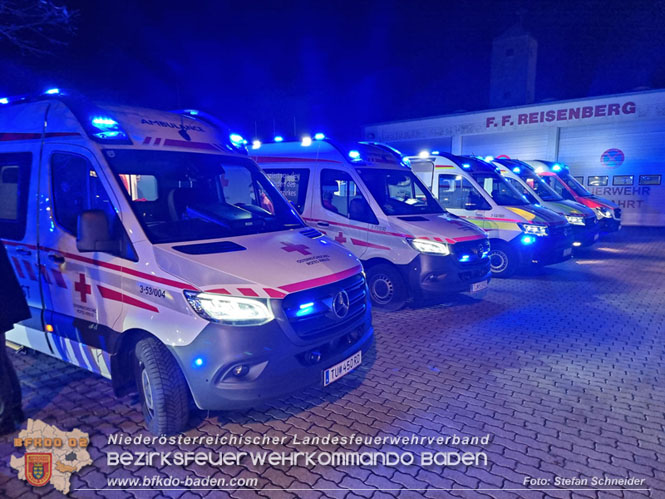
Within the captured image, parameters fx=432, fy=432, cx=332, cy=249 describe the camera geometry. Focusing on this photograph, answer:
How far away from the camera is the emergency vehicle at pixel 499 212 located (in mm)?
8375

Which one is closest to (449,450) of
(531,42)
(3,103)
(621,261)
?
(3,103)

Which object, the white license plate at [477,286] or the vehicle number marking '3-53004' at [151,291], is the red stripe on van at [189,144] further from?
the white license plate at [477,286]

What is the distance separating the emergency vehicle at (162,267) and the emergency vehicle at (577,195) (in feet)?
35.3

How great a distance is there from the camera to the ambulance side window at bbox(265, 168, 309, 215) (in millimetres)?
6801

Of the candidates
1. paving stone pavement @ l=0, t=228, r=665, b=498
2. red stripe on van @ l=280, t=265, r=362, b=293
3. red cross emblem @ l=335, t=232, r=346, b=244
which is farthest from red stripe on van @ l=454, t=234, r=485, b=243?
red stripe on van @ l=280, t=265, r=362, b=293

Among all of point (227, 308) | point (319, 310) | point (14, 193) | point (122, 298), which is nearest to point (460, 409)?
point (319, 310)

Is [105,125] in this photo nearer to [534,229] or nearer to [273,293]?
[273,293]

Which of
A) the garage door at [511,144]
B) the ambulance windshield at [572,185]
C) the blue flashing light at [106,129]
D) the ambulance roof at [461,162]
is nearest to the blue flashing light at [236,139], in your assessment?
the blue flashing light at [106,129]

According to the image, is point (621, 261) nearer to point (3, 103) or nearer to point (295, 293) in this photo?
point (295, 293)

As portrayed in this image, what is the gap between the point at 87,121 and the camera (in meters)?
3.46

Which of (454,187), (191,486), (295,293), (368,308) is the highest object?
(454,187)

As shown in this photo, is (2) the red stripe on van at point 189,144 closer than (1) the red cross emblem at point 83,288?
No

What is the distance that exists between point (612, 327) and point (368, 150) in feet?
14.1

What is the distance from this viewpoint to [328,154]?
6676mm
